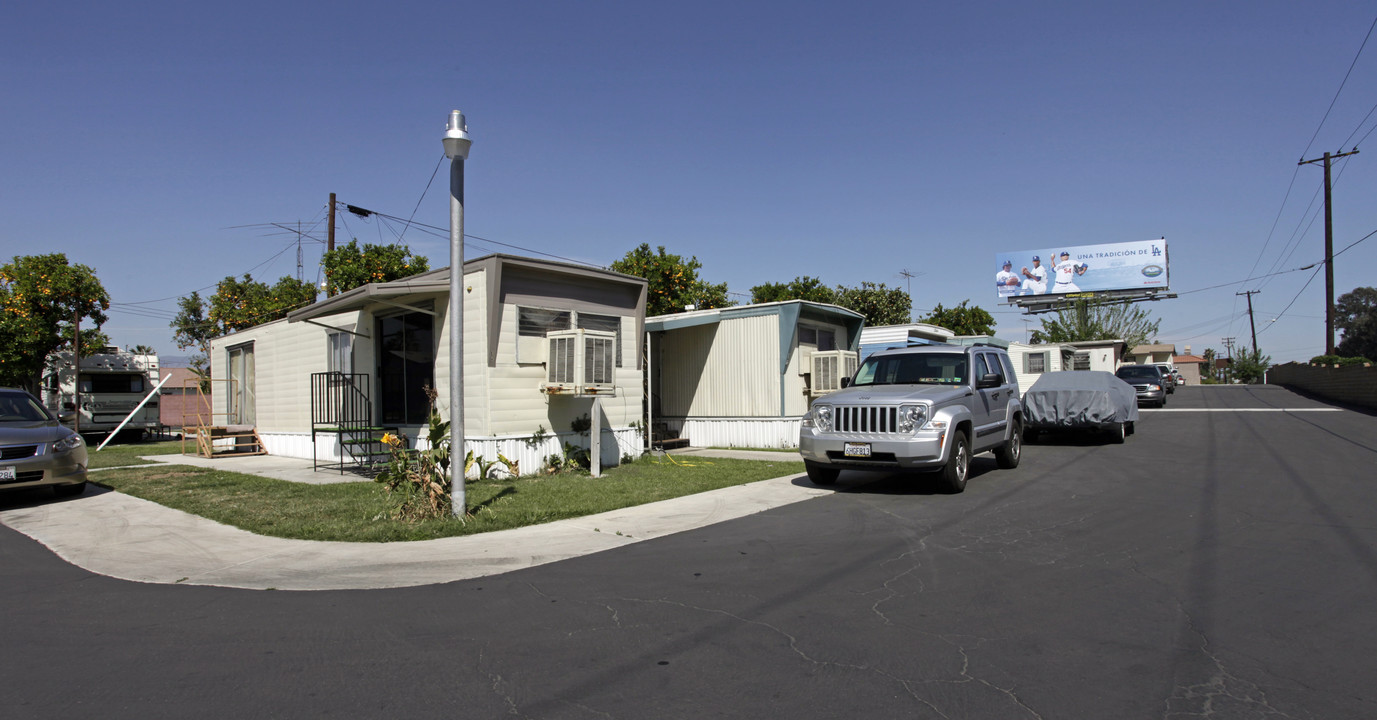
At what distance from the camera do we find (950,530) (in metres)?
7.63

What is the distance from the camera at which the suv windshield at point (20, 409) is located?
34.5 ft

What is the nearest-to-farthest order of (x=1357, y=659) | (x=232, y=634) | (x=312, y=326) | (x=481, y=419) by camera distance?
(x=1357, y=659) → (x=232, y=634) → (x=481, y=419) → (x=312, y=326)

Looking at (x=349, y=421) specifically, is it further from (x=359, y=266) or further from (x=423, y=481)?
(x=359, y=266)

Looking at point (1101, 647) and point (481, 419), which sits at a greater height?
point (481, 419)

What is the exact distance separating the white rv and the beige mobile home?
12572mm

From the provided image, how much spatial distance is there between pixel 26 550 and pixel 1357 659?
416 inches

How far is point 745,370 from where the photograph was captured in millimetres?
16375

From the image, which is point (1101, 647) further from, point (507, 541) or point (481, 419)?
point (481, 419)

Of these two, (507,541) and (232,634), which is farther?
(507,541)

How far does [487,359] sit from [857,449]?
5.55m

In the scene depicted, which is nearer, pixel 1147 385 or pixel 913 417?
pixel 913 417

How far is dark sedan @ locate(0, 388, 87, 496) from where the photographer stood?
31.6 feet

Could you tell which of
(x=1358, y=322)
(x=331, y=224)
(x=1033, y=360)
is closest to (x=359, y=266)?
(x=331, y=224)

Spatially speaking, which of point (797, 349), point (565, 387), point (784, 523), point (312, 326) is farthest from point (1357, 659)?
point (312, 326)
